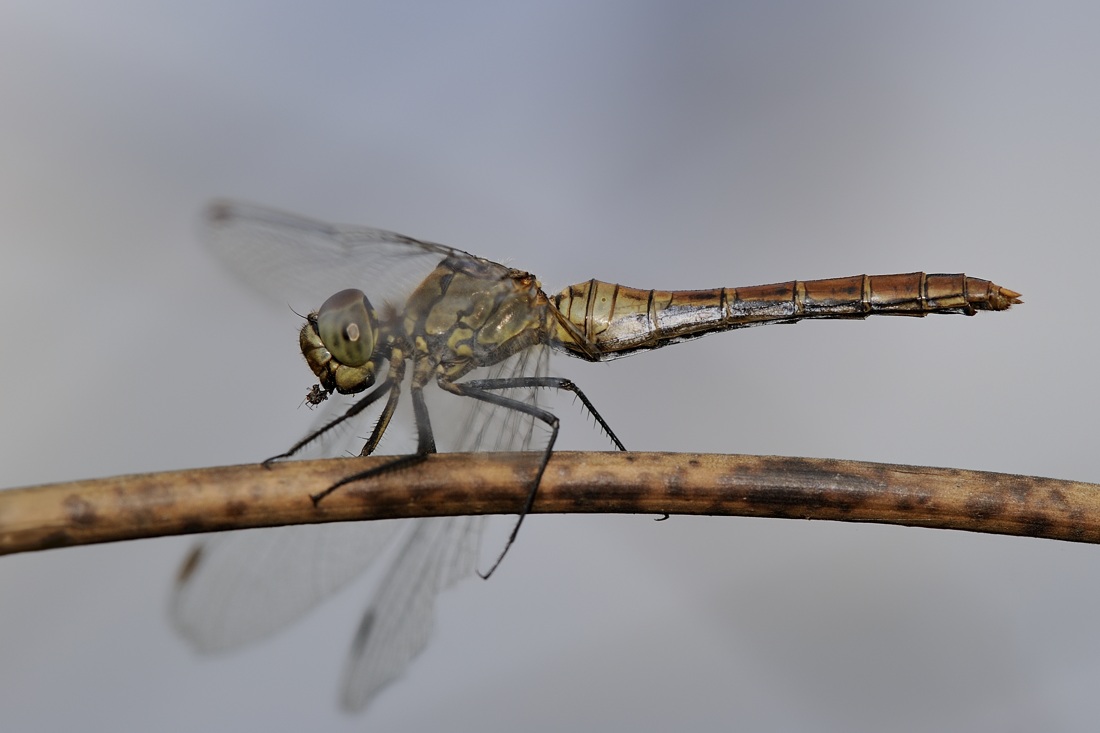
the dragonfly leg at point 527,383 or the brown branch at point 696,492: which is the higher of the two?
the dragonfly leg at point 527,383

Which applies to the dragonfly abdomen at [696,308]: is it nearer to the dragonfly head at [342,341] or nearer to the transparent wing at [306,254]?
the transparent wing at [306,254]

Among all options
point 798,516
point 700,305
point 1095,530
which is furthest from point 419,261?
point 1095,530

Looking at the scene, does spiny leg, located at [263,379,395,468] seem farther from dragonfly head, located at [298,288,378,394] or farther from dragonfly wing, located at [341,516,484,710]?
dragonfly wing, located at [341,516,484,710]

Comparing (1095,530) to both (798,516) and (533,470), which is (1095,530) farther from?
(533,470)

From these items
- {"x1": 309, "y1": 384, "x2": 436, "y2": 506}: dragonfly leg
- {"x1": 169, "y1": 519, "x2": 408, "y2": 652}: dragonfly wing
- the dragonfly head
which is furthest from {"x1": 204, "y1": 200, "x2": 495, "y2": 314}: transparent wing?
{"x1": 169, "y1": 519, "x2": 408, "y2": 652}: dragonfly wing

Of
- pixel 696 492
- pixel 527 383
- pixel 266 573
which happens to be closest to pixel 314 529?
pixel 266 573

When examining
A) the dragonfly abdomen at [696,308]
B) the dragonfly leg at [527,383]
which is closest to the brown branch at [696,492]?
the dragonfly leg at [527,383]
